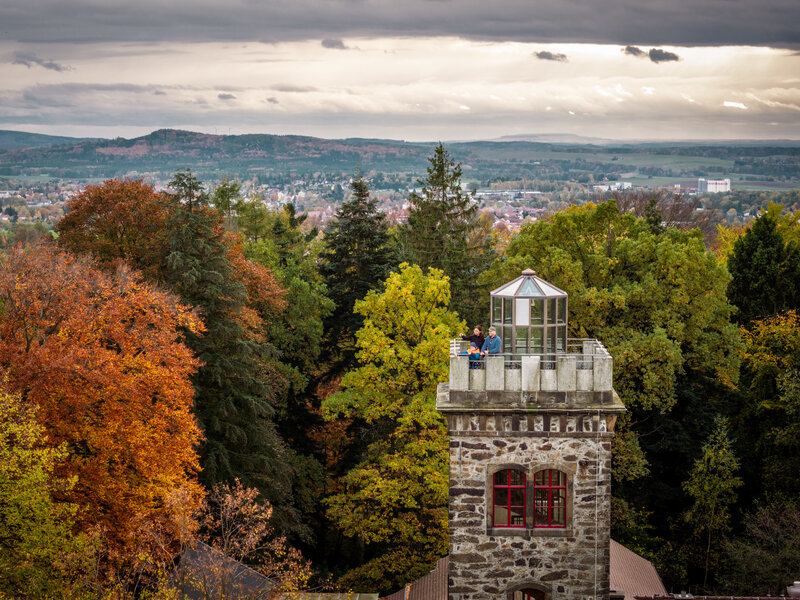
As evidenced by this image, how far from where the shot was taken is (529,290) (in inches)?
683

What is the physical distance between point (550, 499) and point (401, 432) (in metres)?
11.4

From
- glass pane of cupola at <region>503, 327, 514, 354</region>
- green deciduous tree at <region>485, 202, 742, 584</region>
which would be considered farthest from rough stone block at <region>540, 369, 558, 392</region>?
green deciduous tree at <region>485, 202, 742, 584</region>

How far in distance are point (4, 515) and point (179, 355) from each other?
21.4 feet

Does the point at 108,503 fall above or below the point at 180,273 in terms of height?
below

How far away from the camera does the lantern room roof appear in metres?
17.2

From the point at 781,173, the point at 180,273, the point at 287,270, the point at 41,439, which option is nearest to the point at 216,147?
the point at 781,173

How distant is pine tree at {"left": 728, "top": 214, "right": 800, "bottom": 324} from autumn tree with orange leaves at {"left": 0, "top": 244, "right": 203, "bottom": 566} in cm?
2762

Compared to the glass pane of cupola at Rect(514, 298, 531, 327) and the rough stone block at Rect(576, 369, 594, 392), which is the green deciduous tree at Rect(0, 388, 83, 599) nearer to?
the glass pane of cupola at Rect(514, 298, 531, 327)

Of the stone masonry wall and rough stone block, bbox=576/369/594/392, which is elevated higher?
rough stone block, bbox=576/369/594/392

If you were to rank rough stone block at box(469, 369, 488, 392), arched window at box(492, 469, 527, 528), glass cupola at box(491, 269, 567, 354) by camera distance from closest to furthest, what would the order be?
1. rough stone block at box(469, 369, 488, 392)
2. arched window at box(492, 469, 527, 528)
3. glass cupola at box(491, 269, 567, 354)

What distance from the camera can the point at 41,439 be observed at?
1908cm

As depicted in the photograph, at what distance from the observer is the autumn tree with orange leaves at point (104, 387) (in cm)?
2061

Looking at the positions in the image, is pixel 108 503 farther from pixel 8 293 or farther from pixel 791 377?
pixel 791 377

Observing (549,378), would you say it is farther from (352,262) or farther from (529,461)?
(352,262)
